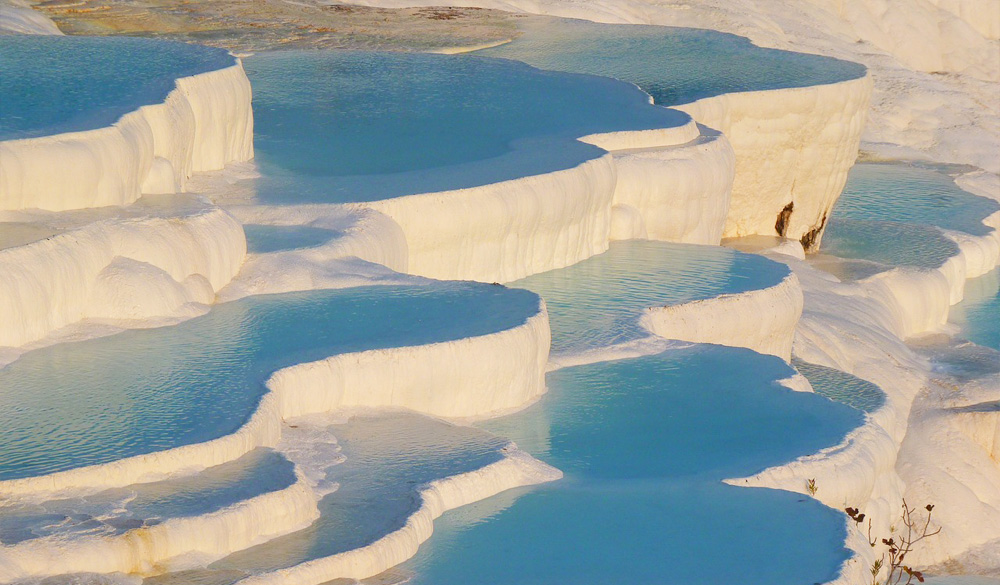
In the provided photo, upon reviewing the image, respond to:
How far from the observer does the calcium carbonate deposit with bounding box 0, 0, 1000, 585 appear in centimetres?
496

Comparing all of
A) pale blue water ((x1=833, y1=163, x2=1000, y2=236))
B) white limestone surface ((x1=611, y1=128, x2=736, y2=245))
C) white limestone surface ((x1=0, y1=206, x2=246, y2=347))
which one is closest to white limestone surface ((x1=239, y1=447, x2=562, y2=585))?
white limestone surface ((x1=0, y1=206, x2=246, y2=347))

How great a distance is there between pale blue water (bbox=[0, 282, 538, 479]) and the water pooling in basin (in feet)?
1.15

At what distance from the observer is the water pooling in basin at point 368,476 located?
472cm

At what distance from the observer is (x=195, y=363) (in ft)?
19.1

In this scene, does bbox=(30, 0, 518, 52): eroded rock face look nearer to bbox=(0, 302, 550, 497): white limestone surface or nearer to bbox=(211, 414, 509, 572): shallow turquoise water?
bbox=(0, 302, 550, 497): white limestone surface

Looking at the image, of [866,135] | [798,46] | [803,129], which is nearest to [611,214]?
[803,129]

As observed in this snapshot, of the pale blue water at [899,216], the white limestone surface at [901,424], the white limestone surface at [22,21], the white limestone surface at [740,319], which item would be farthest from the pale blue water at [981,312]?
the white limestone surface at [22,21]

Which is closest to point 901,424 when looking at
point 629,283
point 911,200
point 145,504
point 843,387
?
point 843,387

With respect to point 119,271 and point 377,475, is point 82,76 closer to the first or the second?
point 119,271

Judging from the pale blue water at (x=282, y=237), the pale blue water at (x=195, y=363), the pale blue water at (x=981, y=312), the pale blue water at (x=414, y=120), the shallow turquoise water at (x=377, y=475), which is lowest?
the pale blue water at (x=981, y=312)

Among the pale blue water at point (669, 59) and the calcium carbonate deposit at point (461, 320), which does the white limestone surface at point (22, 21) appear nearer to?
the calcium carbonate deposit at point (461, 320)

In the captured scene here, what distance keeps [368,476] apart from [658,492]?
1120 millimetres

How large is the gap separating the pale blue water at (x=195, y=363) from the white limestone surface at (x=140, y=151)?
37.7 inches

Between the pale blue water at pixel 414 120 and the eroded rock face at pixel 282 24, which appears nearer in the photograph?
the pale blue water at pixel 414 120
